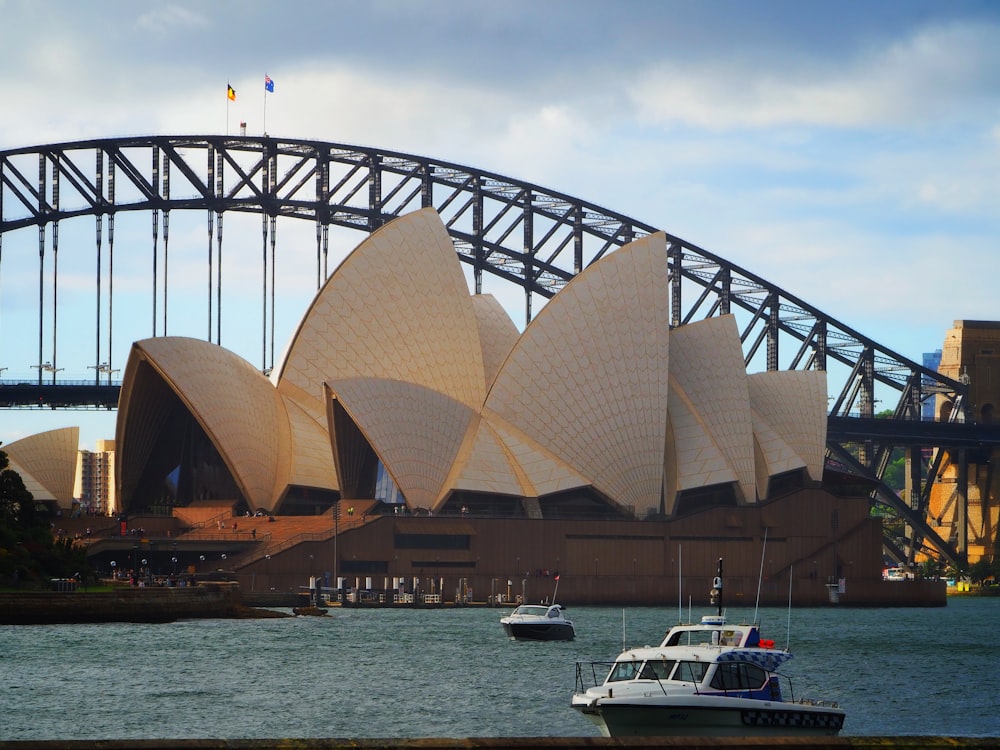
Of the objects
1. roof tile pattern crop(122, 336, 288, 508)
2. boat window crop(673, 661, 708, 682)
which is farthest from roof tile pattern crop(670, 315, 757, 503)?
boat window crop(673, 661, 708, 682)

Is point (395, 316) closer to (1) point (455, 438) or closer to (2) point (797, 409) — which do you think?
(1) point (455, 438)

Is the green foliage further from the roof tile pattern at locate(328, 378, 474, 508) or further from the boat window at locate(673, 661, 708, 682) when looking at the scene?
the boat window at locate(673, 661, 708, 682)

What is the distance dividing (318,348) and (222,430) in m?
6.42

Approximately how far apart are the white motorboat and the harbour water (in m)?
2.08

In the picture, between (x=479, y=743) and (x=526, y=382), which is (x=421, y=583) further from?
(x=479, y=743)

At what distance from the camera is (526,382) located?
8781 cm

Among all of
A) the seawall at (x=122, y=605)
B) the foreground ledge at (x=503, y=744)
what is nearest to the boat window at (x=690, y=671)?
the foreground ledge at (x=503, y=744)

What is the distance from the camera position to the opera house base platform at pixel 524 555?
271ft

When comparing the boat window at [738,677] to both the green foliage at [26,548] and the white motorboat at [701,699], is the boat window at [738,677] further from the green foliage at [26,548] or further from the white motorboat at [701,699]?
the green foliage at [26,548]

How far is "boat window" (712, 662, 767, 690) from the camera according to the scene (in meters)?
30.3

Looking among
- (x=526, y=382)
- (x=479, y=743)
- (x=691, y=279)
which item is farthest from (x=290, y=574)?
(x=479, y=743)

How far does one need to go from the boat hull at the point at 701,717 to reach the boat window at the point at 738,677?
0.55m

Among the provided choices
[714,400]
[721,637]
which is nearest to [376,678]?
[721,637]

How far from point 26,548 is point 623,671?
36403 mm
